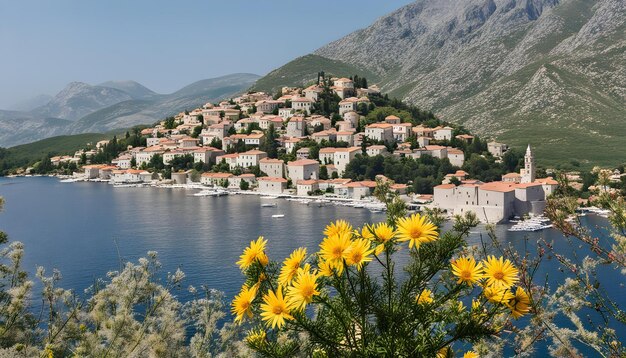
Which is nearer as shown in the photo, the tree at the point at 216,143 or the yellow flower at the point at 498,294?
the yellow flower at the point at 498,294

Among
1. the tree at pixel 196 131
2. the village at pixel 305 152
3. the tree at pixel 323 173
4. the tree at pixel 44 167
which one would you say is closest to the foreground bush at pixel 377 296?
the village at pixel 305 152

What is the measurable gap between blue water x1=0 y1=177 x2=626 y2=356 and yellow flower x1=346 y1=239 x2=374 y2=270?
1830 cm

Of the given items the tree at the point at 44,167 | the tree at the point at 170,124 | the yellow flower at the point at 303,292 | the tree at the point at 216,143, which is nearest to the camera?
the yellow flower at the point at 303,292

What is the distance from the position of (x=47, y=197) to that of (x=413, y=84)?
4386 inches

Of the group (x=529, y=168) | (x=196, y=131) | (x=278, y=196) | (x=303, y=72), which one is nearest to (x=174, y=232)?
(x=278, y=196)

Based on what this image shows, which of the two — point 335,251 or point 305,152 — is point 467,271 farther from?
point 305,152

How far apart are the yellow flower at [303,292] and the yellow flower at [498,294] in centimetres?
79

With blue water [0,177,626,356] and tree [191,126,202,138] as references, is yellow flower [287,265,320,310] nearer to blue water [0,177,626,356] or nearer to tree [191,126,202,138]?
blue water [0,177,626,356]

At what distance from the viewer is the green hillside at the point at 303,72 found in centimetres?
16400

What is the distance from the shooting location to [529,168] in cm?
5103

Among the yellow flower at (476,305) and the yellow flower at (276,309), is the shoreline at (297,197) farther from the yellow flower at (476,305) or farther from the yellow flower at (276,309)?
the yellow flower at (276,309)

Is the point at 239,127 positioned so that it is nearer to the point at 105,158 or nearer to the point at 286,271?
the point at 105,158

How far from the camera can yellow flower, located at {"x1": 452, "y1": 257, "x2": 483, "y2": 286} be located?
2.54m

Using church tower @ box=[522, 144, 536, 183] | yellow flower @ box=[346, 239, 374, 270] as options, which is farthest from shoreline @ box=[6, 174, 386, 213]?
yellow flower @ box=[346, 239, 374, 270]
